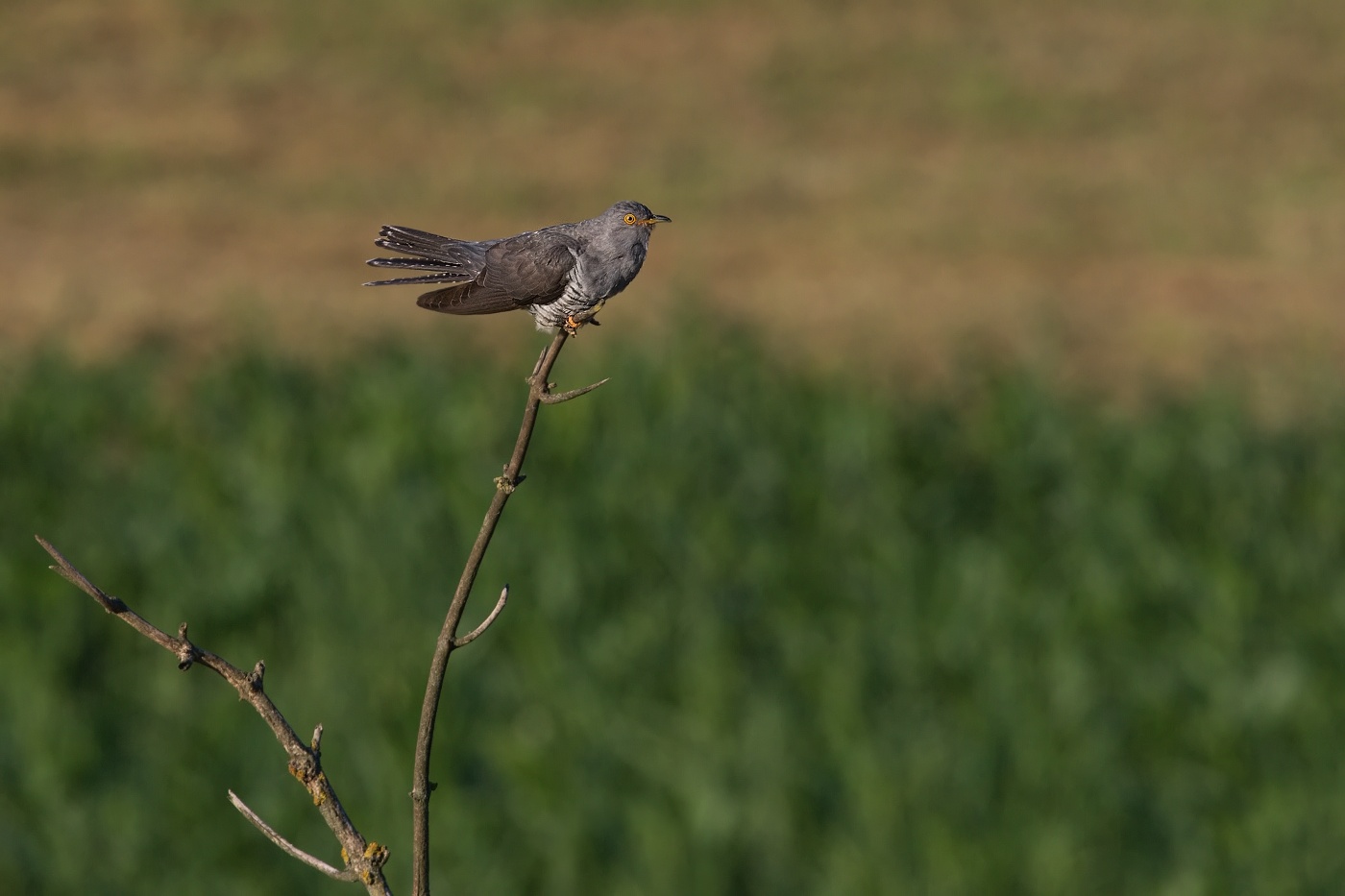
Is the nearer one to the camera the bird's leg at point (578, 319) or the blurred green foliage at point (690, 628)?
the bird's leg at point (578, 319)

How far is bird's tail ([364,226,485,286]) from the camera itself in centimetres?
203

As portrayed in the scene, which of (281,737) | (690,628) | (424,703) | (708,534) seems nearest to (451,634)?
(424,703)

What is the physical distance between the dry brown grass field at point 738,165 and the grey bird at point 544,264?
45.7ft

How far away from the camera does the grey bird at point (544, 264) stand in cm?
196

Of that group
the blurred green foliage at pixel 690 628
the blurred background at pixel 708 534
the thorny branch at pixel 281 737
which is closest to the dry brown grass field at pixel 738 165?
the blurred background at pixel 708 534

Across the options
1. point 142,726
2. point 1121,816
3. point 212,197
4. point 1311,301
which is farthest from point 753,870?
point 212,197

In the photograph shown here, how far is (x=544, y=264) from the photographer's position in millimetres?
2033

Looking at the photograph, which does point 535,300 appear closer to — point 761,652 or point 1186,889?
point 1186,889

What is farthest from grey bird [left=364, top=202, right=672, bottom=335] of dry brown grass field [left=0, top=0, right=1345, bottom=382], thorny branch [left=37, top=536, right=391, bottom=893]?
dry brown grass field [left=0, top=0, right=1345, bottom=382]

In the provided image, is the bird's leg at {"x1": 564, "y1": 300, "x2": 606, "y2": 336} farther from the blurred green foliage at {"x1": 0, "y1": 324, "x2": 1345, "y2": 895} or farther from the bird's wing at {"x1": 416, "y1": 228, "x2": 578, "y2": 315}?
the blurred green foliage at {"x1": 0, "y1": 324, "x2": 1345, "y2": 895}

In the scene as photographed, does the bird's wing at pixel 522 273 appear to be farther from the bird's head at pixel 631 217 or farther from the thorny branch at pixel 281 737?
A: the thorny branch at pixel 281 737

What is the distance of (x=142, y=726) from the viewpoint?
1170 cm

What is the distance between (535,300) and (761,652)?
1024 cm

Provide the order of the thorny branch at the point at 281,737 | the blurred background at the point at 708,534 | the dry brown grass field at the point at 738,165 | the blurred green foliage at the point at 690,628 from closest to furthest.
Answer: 1. the thorny branch at the point at 281,737
2. the blurred green foliage at the point at 690,628
3. the blurred background at the point at 708,534
4. the dry brown grass field at the point at 738,165
